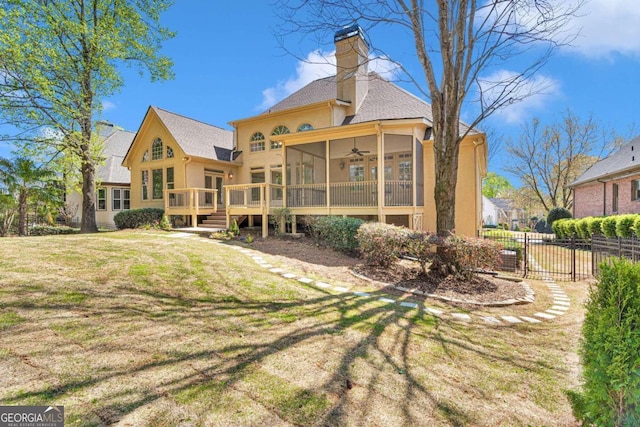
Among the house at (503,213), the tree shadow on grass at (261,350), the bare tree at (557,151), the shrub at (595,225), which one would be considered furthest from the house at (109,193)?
the house at (503,213)

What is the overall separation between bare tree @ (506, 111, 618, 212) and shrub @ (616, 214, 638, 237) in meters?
15.9

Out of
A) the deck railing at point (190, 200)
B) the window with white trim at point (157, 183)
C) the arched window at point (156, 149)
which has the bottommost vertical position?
the deck railing at point (190, 200)

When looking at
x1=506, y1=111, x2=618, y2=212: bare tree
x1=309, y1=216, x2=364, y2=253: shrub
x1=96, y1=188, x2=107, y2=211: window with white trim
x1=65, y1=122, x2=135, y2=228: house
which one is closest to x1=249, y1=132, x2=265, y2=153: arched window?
x1=309, y1=216, x2=364, y2=253: shrub

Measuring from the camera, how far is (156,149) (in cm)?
1709

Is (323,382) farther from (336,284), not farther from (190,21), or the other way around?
(190,21)

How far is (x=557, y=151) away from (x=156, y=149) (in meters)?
33.3

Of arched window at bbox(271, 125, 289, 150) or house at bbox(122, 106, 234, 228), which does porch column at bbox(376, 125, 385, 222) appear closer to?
arched window at bbox(271, 125, 289, 150)

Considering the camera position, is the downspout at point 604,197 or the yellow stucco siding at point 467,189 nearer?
the yellow stucco siding at point 467,189

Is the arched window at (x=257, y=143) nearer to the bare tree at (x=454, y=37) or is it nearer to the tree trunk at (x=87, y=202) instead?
the tree trunk at (x=87, y=202)

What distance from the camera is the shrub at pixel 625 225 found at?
1178 cm

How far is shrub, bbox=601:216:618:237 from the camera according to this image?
13.2 meters

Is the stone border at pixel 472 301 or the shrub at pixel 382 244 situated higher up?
the shrub at pixel 382 244

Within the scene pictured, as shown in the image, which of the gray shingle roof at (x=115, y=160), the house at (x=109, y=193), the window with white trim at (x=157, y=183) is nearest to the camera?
the window with white trim at (x=157, y=183)

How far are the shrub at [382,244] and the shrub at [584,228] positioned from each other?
14644 mm
